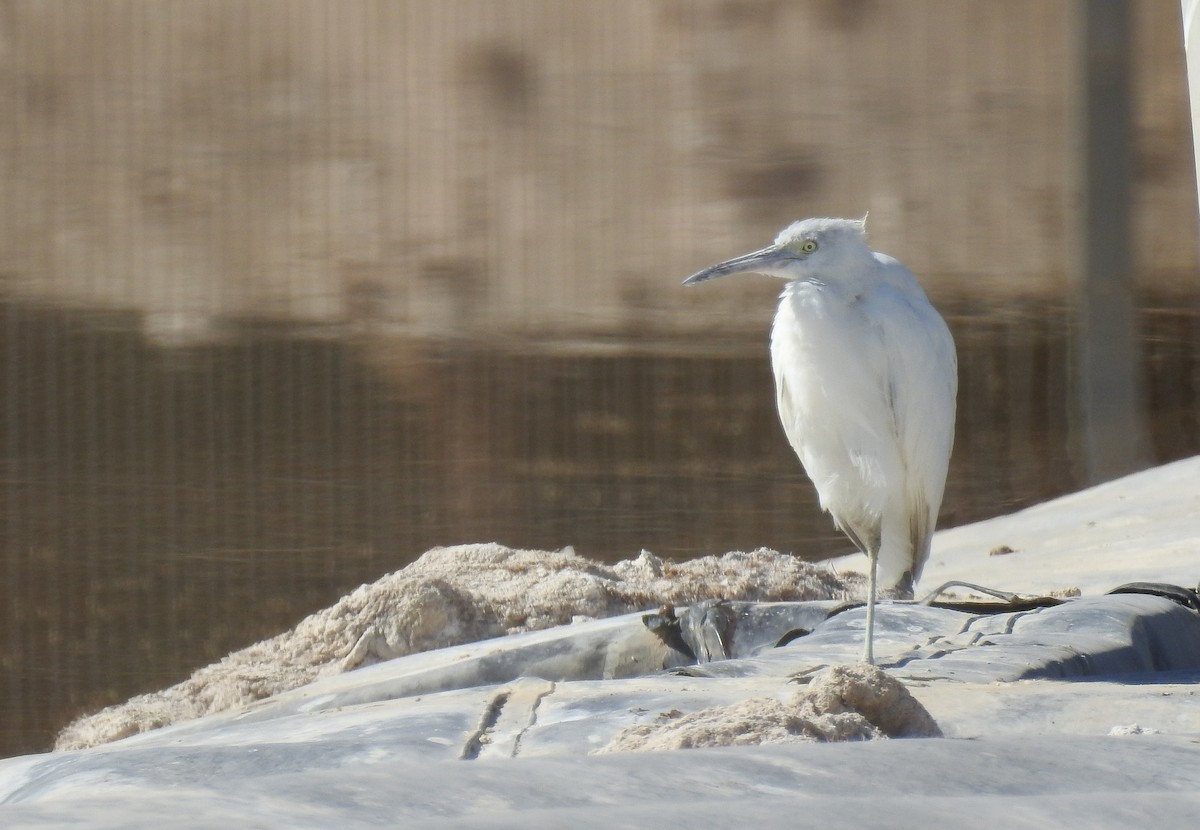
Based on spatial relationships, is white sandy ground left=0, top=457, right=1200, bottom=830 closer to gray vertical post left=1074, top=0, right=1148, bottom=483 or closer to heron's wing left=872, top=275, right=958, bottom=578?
heron's wing left=872, top=275, right=958, bottom=578

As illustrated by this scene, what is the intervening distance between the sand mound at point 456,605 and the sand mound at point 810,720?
185 centimetres

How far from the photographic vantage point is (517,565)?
4469mm

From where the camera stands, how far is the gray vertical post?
5285 mm

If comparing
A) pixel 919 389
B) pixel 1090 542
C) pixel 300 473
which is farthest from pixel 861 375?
pixel 300 473

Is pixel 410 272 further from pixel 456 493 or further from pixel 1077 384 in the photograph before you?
pixel 1077 384

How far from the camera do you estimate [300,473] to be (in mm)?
5219

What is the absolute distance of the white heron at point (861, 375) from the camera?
3.30m

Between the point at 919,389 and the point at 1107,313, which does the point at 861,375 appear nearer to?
the point at 919,389

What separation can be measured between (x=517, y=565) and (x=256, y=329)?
1.59m

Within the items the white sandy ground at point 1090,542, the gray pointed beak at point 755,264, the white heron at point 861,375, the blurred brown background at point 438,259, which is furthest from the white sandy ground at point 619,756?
the blurred brown background at point 438,259

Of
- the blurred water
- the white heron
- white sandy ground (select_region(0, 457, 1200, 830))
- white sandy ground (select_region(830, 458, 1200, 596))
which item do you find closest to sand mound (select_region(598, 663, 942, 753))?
white sandy ground (select_region(0, 457, 1200, 830))

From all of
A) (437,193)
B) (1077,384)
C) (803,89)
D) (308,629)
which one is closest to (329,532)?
(308,629)

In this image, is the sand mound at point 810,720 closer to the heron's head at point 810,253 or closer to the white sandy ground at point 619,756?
the white sandy ground at point 619,756

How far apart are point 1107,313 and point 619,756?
14.8 feet
